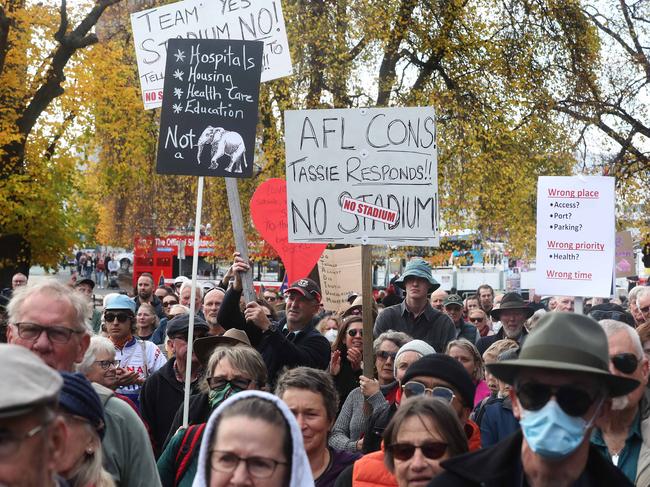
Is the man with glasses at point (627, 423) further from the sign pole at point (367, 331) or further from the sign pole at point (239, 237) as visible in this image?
the sign pole at point (239, 237)

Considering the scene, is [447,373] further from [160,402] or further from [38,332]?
[160,402]

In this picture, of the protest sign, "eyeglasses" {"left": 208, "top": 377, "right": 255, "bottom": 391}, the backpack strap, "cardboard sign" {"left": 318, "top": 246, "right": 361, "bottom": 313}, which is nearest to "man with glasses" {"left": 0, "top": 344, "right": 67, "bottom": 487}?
the backpack strap

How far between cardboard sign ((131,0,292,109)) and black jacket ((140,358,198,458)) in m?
2.49

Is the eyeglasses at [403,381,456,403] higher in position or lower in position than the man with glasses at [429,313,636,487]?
lower

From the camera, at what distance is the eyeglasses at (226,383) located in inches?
209

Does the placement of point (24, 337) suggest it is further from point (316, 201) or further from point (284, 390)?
point (316, 201)

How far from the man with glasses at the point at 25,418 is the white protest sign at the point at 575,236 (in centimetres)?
530

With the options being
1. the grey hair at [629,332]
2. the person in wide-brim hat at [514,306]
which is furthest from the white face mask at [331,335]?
the grey hair at [629,332]

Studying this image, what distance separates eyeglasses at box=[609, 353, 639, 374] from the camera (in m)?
4.36

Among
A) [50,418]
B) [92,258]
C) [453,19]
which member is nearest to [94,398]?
[50,418]

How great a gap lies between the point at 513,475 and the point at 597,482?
0.22 meters

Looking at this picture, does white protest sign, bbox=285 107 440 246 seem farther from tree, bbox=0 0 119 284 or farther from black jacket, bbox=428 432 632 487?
tree, bbox=0 0 119 284

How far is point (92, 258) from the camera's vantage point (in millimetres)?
62906

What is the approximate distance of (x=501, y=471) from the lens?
8.94ft
